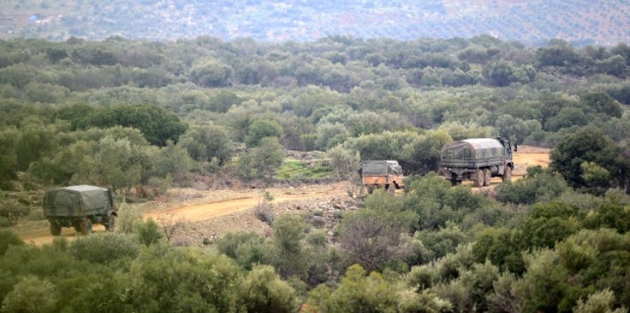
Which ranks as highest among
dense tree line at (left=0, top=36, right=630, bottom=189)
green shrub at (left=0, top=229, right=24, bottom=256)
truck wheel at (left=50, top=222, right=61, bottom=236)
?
green shrub at (left=0, top=229, right=24, bottom=256)

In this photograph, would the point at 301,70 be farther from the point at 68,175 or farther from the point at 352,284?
the point at 352,284

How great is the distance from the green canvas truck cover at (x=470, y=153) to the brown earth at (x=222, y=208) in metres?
1.66

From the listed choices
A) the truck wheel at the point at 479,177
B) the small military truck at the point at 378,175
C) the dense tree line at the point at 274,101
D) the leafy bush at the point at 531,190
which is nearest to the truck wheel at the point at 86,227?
the dense tree line at the point at 274,101

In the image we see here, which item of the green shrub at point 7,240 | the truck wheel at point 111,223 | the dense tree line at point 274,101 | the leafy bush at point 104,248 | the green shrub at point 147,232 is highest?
the green shrub at point 7,240

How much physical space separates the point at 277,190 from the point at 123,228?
1727 cm

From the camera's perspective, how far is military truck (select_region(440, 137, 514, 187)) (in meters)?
48.3

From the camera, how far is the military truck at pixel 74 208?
113 feet

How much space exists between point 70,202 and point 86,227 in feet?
3.43

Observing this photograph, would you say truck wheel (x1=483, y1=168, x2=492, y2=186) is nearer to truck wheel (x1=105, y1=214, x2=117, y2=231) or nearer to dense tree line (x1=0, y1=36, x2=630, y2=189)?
dense tree line (x1=0, y1=36, x2=630, y2=189)

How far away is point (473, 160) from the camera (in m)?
48.2

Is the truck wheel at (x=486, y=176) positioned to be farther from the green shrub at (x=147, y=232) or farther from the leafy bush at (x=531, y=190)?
the green shrub at (x=147, y=232)

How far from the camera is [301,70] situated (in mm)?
127562

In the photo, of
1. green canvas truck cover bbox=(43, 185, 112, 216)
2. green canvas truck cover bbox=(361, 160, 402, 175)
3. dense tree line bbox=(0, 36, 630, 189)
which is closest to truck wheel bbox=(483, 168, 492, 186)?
green canvas truck cover bbox=(361, 160, 402, 175)

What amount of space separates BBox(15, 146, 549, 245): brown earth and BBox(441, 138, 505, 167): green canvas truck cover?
65.2 inches
